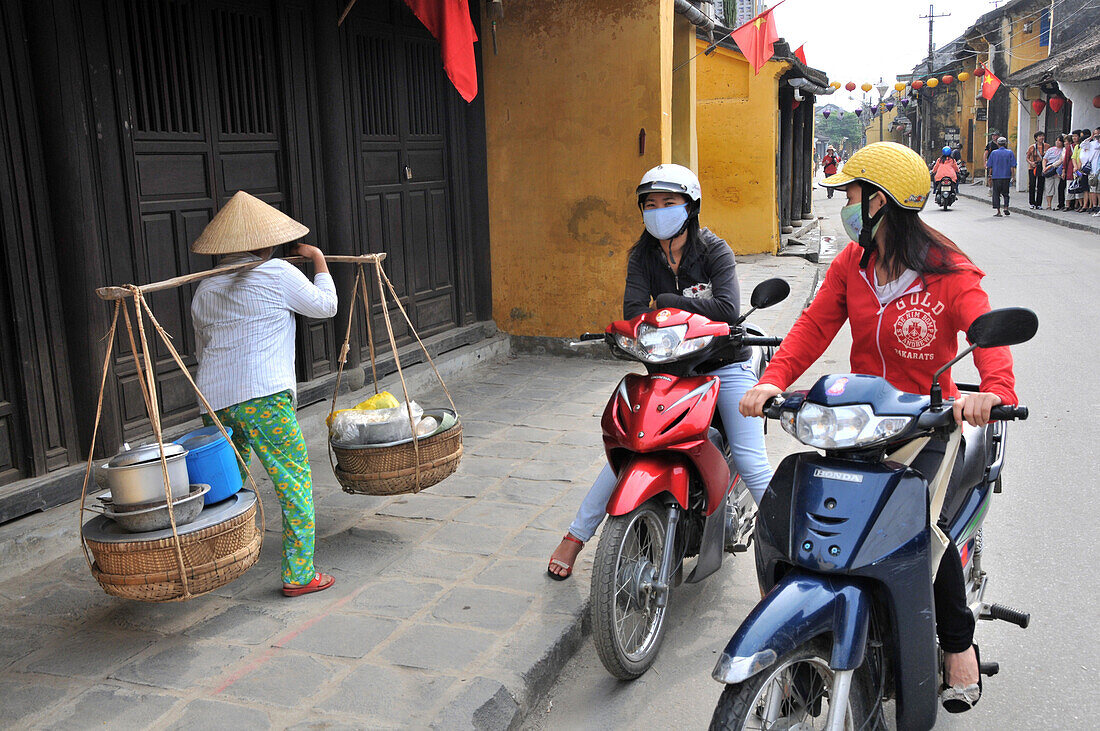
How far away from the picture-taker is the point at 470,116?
877 cm

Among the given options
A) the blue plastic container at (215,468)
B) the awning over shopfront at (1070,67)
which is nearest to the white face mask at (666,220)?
the blue plastic container at (215,468)

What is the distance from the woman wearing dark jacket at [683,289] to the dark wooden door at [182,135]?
107 inches

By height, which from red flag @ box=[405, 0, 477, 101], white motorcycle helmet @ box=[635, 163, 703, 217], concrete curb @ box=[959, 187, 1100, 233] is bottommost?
concrete curb @ box=[959, 187, 1100, 233]

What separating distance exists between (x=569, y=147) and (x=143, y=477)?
235 inches

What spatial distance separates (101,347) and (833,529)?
12.6 feet

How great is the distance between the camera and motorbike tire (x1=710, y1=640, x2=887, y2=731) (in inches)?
92.1

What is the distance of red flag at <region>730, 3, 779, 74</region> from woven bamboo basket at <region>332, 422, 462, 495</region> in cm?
850

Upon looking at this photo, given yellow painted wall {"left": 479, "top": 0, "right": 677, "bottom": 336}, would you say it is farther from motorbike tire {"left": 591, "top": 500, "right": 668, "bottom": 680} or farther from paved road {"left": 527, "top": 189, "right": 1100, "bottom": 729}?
motorbike tire {"left": 591, "top": 500, "right": 668, "bottom": 680}

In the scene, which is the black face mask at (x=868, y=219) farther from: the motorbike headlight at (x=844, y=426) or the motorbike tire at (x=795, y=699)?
the motorbike tire at (x=795, y=699)

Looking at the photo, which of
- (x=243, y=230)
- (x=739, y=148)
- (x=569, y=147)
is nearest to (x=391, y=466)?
(x=243, y=230)

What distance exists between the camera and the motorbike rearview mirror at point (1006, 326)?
2379mm

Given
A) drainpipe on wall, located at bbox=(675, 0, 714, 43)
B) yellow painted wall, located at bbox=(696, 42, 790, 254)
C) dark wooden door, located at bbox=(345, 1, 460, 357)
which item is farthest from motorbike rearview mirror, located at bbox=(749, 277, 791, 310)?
yellow painted wall, located at bbox=(696, 42, 790, 254)

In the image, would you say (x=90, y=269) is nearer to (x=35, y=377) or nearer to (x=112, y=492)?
(x=35, y=377)

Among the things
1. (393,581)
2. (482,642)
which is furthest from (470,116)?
(482,642)
